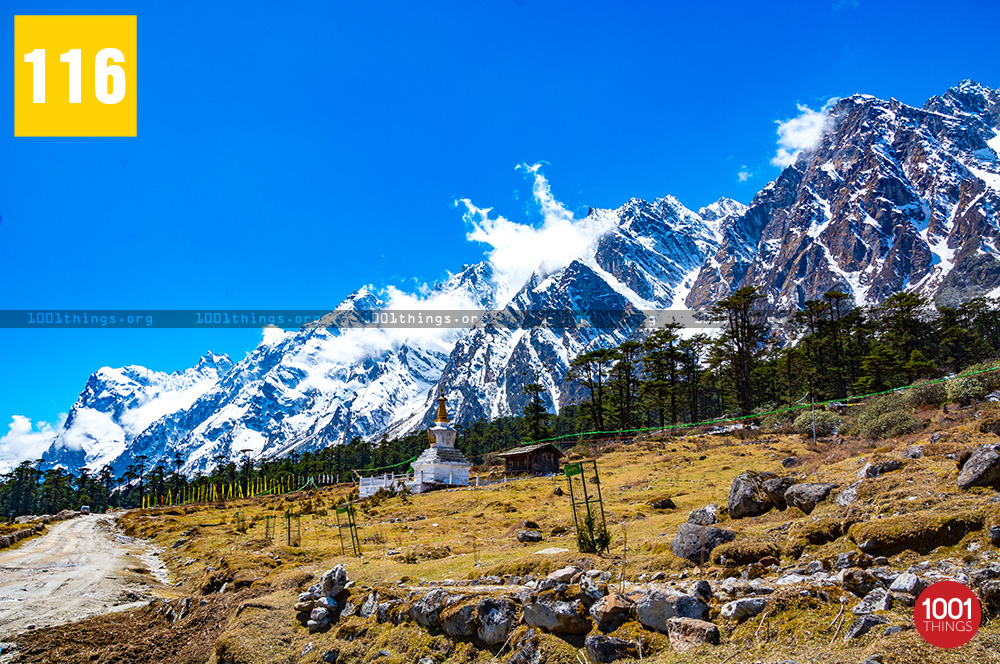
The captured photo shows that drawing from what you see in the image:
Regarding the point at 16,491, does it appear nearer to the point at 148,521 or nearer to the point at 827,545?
the point at 148,521

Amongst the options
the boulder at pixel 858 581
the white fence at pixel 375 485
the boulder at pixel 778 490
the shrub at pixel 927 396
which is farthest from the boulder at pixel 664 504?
the white fence at pixel 375 485

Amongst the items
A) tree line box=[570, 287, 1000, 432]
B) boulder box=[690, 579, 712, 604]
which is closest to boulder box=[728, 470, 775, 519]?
boulder box=[690, 579, 712, 604]

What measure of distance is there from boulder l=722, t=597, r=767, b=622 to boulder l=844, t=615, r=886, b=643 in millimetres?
1011

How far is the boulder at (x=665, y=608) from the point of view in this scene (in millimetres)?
7988

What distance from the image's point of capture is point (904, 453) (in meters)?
14.6

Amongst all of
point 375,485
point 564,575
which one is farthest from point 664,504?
point 375,485

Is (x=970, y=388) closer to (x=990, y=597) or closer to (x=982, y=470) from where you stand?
(x=982, y=470)

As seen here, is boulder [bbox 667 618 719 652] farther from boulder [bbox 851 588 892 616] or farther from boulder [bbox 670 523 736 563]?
boulder [bbox 670 523 736 563]

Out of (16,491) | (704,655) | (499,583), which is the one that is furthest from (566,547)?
(16,491)

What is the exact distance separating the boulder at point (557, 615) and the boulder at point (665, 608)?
88 centimetres

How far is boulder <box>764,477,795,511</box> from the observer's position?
1274 cm

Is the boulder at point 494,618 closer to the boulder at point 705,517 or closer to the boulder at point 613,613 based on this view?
the boulder at point 613,613

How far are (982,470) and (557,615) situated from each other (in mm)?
7262

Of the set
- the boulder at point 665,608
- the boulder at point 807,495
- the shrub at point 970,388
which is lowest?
the boulder at point 665,608
